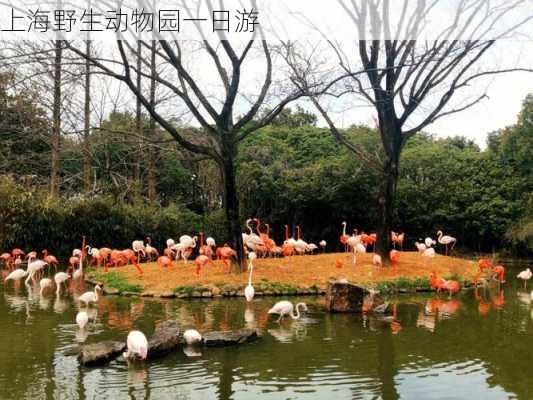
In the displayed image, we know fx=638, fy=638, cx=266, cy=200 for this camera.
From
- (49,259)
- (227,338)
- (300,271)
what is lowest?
(227,338)

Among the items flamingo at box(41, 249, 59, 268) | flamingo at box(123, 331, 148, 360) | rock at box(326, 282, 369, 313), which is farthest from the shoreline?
flamingo at box(123, 331, 148, 360)

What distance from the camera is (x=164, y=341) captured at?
7.07 m

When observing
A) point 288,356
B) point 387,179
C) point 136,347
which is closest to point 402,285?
point 387,179

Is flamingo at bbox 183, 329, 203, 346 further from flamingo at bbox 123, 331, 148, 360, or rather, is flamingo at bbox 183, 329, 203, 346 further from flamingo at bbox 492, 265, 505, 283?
flamingo at bbox 492, 265, 505, 283

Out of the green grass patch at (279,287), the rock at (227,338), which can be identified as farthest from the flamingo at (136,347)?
the green grass patch at (279,287)

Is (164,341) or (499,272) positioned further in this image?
(499,272)

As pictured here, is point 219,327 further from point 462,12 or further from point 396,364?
point 462,12

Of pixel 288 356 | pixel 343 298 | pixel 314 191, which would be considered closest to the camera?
pixel 288 356

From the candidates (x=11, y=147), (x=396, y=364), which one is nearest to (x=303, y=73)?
(x=396, y=364)

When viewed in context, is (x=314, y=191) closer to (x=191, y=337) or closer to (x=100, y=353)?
(x=191, y=337)

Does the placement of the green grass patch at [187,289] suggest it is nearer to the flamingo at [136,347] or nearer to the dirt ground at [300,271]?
the dirt ground at [300,271]

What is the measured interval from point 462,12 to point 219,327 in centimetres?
1040

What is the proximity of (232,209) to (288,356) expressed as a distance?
20.8ft

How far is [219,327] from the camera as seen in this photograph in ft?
29.2
